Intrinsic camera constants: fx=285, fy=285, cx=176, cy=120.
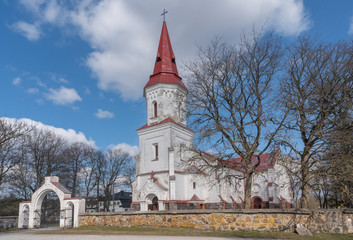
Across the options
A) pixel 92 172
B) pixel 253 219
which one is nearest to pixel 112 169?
pixel 92 172

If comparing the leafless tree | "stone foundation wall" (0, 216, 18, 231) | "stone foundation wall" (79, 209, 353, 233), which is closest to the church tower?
"stone foundation wall" (79, 209, 353, 233)

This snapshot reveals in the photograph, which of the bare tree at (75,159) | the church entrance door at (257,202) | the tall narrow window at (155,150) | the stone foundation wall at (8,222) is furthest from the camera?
the bare tree at (75,159)

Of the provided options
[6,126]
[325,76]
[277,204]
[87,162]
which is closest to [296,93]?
[325,76]

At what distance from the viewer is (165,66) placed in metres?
30.2

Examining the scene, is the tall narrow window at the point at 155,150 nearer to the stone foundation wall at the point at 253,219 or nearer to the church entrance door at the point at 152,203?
the church entrance door at the point at 152,203

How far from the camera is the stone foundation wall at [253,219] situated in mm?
11273

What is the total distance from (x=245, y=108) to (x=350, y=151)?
612 centimetres

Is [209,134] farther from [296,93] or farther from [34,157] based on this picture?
[34,157]

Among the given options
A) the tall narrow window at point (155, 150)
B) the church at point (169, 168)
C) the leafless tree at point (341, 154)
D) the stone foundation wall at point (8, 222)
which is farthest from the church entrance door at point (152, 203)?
the leafless tree at point (341, 154)

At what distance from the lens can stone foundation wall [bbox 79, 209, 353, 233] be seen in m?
11.3

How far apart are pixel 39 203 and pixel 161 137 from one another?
11886 mm

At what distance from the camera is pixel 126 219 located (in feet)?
55.8

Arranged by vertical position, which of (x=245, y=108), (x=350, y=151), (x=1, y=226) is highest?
(x=245, y=108)

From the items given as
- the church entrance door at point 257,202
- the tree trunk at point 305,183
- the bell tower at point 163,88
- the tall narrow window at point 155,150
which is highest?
the bell tower at point 163,88
